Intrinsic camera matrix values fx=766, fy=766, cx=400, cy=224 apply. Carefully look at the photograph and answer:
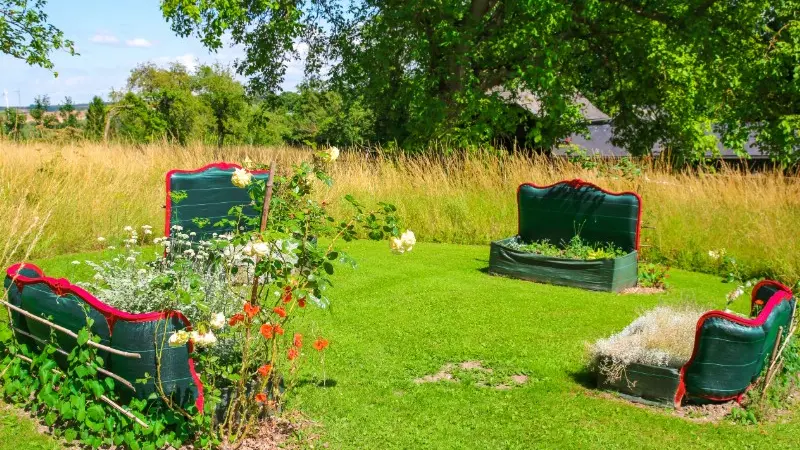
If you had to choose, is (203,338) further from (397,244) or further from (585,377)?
(585,377)

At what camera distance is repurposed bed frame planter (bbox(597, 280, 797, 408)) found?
4762 mm

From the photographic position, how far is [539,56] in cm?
1609

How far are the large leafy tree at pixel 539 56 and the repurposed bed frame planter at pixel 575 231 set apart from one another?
20.8 ft

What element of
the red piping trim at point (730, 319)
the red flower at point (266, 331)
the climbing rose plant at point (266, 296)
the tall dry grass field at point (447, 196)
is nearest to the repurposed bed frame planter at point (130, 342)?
the climbing rose plant at point (266, 296)

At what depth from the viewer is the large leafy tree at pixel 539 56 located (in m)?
16.2

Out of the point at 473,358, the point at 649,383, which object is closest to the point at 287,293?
the point at 473,358

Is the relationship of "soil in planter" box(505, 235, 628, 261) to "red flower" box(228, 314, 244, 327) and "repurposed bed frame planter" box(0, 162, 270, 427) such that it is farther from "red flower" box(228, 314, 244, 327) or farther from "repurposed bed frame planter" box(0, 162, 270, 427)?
"repurposed bed frame planter" box(0, 162, 270, 427)

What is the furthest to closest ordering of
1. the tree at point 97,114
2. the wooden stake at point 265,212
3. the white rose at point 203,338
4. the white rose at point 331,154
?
the tree at point 97,114 → the white rose at point 331,154 → the wooden stake at point 265,212 → the white rose at point 203,338

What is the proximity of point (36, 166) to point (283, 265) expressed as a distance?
7595 mm

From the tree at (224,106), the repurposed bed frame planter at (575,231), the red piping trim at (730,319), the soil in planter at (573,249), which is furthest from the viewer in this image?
the tree at (224,106)

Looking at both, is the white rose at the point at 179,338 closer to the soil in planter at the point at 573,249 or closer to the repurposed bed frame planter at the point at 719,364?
the repurposed bed frame planter at the point at 719,364

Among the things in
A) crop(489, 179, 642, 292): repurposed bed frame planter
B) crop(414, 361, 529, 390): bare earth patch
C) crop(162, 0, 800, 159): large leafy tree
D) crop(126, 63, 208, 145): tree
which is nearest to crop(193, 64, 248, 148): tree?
crop(126, 63, 208, 145): tree

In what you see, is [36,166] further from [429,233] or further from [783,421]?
[783,421]

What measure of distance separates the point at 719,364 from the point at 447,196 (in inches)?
316
